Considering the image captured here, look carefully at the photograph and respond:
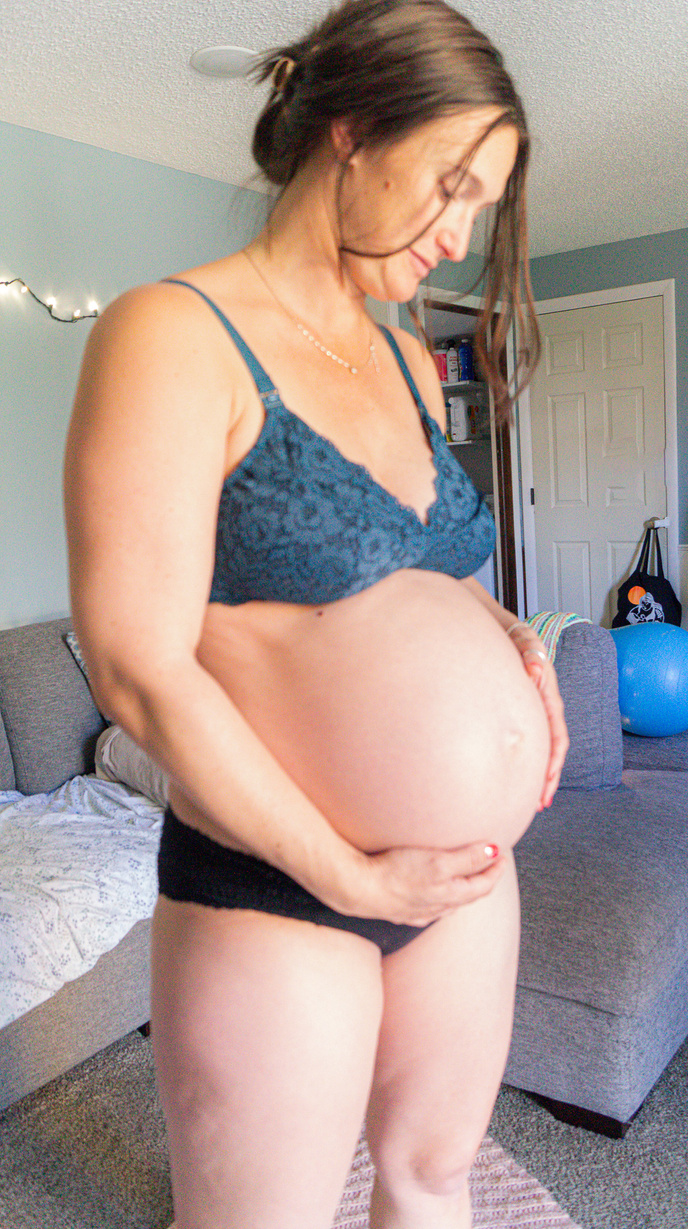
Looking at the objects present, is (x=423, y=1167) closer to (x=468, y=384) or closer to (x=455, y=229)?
(x=455, y=229)

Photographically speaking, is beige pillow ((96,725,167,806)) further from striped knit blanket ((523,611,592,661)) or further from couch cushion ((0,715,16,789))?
striped knit blanket ((523,611,592,661))

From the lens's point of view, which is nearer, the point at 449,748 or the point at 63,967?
the point at 449,748

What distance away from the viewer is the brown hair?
690 millimetres

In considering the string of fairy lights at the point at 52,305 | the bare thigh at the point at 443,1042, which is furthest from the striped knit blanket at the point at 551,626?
the string of fairy lights at the point at 52,305

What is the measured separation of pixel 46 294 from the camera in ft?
10.3

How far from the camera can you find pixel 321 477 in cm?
69

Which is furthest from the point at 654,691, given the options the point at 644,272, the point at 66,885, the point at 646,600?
the point at 644,272

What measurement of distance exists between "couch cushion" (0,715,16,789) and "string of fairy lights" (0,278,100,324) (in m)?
1.44

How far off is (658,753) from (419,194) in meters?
2.16

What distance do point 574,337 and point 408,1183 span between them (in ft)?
17.4

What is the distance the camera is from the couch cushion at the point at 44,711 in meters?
2.58

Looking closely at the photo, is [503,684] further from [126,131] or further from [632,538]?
[632,538]

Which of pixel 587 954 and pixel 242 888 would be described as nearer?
pixel 242 888

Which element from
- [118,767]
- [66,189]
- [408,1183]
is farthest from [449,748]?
[66,189]
